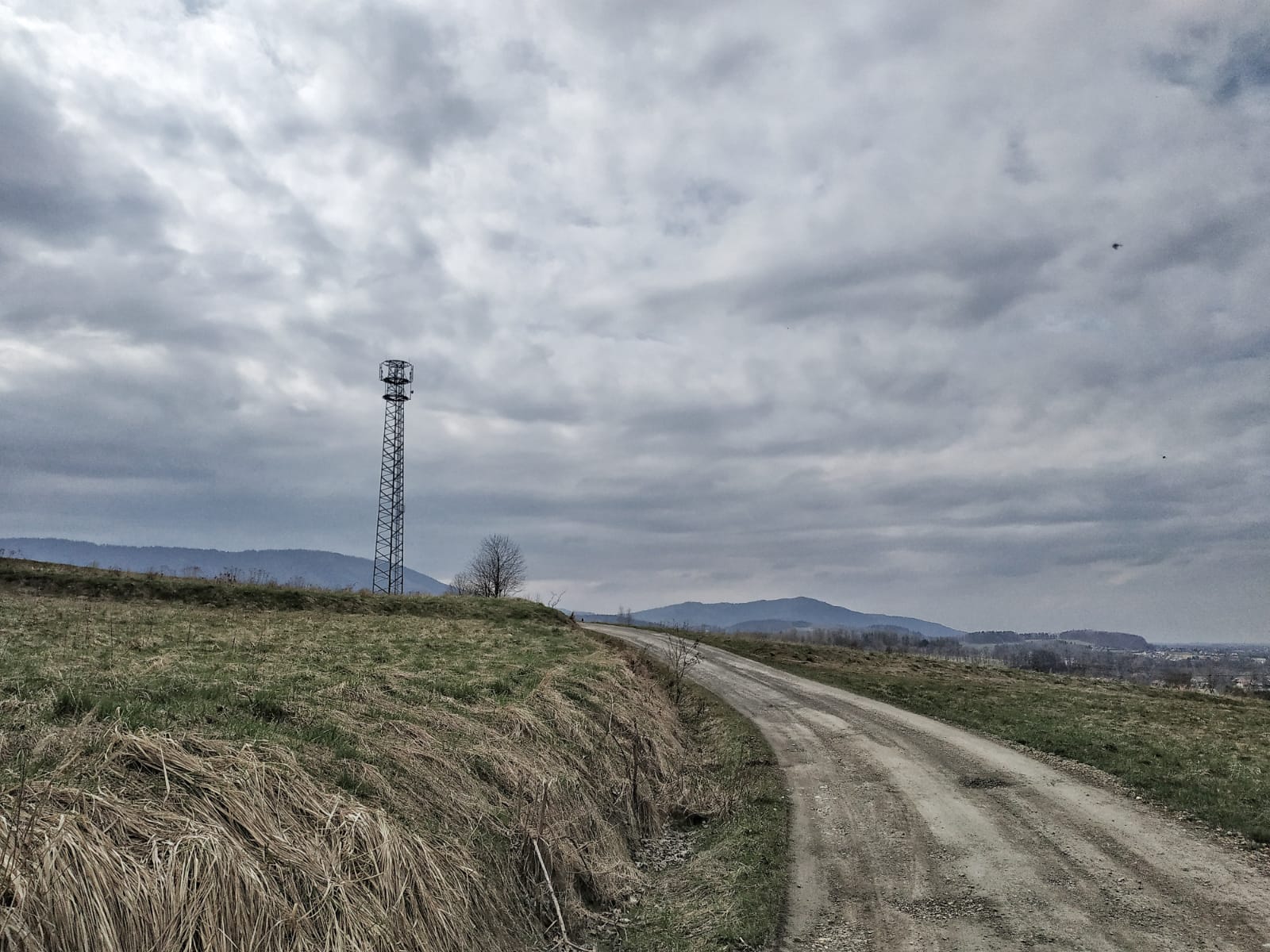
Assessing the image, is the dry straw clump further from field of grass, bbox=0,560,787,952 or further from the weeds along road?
the weeds along road

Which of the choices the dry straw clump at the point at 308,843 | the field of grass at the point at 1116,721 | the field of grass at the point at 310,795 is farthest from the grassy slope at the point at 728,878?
the field of grass at the point at 1116,721

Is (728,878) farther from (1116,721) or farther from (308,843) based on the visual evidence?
(1116,721)

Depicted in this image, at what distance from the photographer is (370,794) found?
8.50 metres

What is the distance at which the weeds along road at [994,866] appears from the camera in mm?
8367

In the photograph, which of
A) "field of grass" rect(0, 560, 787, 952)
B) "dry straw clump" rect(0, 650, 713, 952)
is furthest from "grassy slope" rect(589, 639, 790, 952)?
"dry straw clump" rect(0, 650, 713, 952)

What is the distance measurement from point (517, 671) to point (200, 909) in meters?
12.5

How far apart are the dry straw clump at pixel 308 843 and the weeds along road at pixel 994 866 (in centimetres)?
Result: 319

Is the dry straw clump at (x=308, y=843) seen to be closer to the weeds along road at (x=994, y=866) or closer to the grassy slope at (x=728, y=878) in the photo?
the grassy slope at (x=728, y=878)

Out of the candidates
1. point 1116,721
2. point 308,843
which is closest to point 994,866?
point 308,843

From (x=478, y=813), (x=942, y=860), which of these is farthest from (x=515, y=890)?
(x=942, y=860)

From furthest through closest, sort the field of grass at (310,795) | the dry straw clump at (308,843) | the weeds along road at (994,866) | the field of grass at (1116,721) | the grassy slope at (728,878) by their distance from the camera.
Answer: the field of grass at (1116,721)
the grassy slope at (728,878)
the weeds along road at (994,866)
the field of grass at (310,795)
the dry straw clump at (308,843)

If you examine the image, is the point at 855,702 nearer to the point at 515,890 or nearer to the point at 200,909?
the point at 515,890

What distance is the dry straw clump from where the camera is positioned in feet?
17.3

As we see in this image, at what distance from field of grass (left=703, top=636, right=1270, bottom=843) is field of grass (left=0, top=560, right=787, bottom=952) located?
842cm
